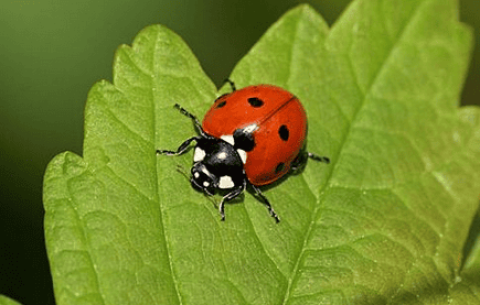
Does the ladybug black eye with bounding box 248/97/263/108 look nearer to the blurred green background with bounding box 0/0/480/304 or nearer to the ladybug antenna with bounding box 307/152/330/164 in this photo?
the ladybug antenna with bounding box 307/152/330/164

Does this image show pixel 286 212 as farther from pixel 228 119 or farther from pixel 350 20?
pixel 350 20

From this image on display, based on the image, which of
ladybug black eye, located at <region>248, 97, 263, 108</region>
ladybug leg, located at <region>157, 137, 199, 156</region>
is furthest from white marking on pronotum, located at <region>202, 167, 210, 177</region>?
ladybug black eye, located at <region>248, 97, 263, 108</region>

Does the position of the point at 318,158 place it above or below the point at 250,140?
below

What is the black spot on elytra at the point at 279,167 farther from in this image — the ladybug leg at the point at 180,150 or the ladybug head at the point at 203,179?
the ladybug leg at the point at 180,150

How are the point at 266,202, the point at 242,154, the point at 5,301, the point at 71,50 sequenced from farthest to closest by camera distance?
the point at 71,50 → the point at 242,154 → the point at 266,202 → the point at 5,301

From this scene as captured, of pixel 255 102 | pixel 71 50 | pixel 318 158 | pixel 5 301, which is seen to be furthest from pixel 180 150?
pixel 71 50

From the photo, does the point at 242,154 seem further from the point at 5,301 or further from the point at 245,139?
the point at 5,301
